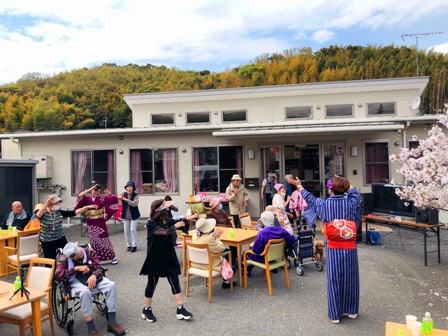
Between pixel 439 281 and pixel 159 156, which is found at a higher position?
pixel 159 156

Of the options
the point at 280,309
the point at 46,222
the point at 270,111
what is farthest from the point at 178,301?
the point at 270,111

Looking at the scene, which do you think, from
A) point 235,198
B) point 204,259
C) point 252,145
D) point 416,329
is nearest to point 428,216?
point 235,198

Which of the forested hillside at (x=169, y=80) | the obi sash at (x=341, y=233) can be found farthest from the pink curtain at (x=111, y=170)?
the forested hillside at (x=169, y=80)

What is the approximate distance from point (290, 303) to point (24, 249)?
4.37 metres

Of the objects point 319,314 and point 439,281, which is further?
point 439,281

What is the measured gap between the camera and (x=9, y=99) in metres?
38.9

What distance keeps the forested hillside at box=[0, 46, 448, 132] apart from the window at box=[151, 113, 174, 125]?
Result: 16669mm

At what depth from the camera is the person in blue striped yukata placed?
4.13 m

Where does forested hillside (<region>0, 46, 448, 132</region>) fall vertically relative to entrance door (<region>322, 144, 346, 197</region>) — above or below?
above

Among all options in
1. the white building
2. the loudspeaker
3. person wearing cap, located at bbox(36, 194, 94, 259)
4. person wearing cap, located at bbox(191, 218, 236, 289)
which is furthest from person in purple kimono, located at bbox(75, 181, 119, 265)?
the loudspeaker

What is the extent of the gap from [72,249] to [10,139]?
30.0ft

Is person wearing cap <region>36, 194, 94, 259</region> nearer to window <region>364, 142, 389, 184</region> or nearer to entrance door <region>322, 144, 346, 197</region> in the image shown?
entrance door <region>322, 144, 346, 197</region>

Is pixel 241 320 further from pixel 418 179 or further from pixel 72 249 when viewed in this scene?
pixel 418 179

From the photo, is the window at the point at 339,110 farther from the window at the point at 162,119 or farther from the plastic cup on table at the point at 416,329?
the plastic cup on table at the point at 416,329
